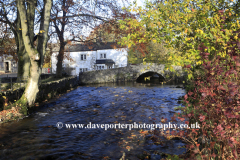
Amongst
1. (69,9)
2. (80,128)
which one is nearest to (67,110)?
(80,128)

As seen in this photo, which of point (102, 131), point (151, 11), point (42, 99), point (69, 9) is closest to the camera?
point (151, 11)

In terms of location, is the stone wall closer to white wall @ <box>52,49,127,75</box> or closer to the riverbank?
the riverbank

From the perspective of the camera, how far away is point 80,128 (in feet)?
31.3

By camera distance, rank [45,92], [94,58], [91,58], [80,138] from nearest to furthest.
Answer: [80,138] < [45,92] < [91,58] < [94,58]

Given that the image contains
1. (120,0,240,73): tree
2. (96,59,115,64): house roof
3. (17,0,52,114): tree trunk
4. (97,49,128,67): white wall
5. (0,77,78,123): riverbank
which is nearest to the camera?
(120,0,240,73): tree

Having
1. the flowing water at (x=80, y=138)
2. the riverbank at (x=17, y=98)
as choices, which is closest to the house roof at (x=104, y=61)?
the riverbank at (x=17, y=98)

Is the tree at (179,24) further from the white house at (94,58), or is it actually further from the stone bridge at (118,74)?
the white house at (94,58)

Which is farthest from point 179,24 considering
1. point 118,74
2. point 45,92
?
point 118,74

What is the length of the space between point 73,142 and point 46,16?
7.85 m

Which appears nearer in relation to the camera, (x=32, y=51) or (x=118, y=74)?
(x=32, y=51)

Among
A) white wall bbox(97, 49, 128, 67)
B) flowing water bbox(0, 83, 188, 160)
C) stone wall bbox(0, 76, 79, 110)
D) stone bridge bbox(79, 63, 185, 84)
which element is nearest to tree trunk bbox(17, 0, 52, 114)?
stone wall bbox(0, 76, 79, 110)

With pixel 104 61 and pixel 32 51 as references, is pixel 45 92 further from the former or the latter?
pixel 104 61

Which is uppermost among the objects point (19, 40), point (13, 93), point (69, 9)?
point (69, 9)

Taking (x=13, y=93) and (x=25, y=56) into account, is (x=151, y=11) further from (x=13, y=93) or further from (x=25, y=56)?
(x=25, y=56)
